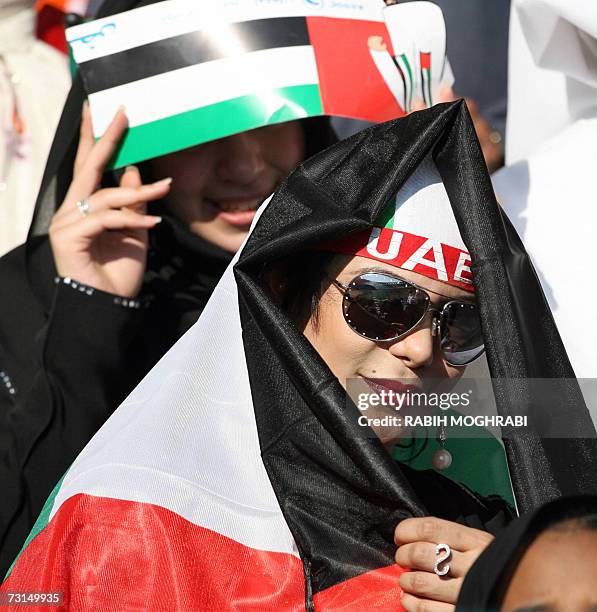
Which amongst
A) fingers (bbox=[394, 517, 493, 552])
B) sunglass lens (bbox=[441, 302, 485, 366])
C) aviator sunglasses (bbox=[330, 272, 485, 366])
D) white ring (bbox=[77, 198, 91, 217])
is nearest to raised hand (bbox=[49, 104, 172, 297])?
white ring (bbox=[77, 198, 91, 217])

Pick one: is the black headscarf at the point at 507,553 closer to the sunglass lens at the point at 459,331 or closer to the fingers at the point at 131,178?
the sunglass lens at the point at 459,331

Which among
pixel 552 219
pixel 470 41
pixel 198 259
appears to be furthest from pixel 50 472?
pixel 470 41

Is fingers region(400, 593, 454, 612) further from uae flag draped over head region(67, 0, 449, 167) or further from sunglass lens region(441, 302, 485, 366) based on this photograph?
uae flag draped over head region(67, 0, 449, 167)

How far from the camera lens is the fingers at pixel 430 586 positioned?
1486mm

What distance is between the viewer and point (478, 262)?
67.2 inches

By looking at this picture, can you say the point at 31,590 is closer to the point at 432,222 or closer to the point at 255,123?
the point at 432,222

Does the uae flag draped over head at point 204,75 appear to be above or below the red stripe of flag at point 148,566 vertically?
above

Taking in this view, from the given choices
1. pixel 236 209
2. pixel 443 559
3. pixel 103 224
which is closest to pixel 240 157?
pixel 236 209

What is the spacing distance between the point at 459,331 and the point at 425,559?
0.42 meters

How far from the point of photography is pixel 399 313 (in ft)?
5.81

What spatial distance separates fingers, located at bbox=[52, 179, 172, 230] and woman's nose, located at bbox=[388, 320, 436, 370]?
0.82 meters

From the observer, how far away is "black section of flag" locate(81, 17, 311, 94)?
7.73 feet

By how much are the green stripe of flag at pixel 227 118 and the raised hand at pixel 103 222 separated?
8 cm

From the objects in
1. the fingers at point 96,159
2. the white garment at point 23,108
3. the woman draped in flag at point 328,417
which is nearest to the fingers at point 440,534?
the woman draped in flag at point 328,417
